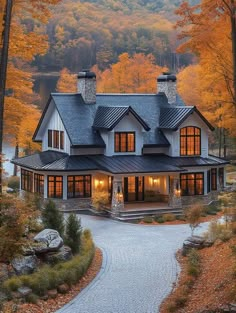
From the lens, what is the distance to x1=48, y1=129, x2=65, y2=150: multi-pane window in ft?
107

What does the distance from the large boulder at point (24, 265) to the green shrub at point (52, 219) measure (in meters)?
3.33

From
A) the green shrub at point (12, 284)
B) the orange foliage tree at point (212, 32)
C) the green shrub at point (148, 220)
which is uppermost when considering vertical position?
the orange foliage tree at point (212, 32)

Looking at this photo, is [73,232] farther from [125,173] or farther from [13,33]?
[125,173]

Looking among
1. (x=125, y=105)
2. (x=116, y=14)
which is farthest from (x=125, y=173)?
(x=116, y=14)

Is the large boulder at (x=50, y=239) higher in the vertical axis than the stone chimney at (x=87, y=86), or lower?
lower

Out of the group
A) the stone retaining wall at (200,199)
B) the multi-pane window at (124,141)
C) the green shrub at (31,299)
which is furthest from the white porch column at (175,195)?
the green shrub at (31,299)

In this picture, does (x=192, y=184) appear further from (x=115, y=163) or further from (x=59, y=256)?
(x=59, y=256)

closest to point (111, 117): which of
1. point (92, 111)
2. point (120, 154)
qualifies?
point (92, 111)

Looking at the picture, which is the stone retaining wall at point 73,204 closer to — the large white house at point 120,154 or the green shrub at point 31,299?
the large white house at point 120,154

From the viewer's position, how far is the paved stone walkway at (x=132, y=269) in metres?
14.6

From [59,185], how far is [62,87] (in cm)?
2619

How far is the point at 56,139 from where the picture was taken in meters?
33.2

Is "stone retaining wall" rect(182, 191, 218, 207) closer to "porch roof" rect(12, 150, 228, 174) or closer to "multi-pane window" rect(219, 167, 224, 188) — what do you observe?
"multi-pane window" rect(219, 167, 224, 188)

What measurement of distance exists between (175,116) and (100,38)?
6665 cm
